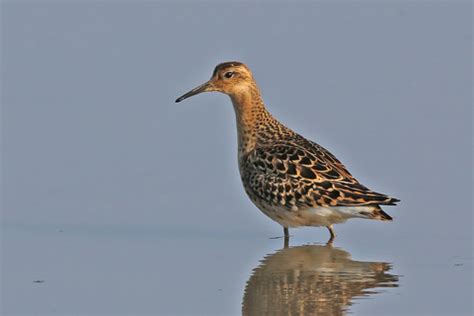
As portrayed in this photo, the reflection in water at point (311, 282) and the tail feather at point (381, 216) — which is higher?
the tail feather at point (381, 216)

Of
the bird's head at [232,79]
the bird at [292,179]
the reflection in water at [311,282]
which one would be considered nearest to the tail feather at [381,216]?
the bird at [292,179]

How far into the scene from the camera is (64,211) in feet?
43.7

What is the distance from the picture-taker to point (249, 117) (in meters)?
14.0

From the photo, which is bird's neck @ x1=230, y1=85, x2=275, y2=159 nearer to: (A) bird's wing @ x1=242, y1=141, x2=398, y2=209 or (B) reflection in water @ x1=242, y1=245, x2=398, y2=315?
(A) bird's wing @ x1=242, y1=141, x2=398, y2=209

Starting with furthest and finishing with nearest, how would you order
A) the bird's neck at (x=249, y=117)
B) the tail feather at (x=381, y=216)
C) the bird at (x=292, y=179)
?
the bird's neck at (x=249, y=117)
the bird at (x=292, y=179)
the tail feather at (x=381, y=216)

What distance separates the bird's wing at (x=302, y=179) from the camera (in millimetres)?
12492

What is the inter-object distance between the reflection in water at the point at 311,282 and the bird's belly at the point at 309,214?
44 centimetres

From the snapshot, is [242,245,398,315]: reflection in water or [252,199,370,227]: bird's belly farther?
[252,199,370,227]: bird's belly

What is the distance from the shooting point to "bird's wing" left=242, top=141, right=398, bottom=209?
12492 mm

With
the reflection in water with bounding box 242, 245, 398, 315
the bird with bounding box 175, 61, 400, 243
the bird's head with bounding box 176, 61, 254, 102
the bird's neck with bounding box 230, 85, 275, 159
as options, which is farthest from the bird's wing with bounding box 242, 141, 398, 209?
the bird's head with bounding box 176, 61, 254, 102

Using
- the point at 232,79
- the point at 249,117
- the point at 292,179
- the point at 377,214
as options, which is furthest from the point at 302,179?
the point at 232,79

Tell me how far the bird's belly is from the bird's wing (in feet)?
0.20

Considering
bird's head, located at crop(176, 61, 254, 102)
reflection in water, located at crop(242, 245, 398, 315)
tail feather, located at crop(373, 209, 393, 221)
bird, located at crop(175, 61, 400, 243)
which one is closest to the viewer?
reflection in water, located at crop(242, 245, 398, 315)

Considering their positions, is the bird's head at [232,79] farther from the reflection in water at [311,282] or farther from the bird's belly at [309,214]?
the reflection in water at [311,282]
